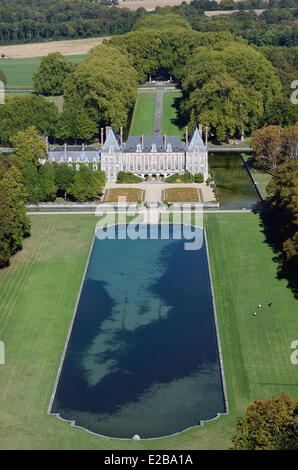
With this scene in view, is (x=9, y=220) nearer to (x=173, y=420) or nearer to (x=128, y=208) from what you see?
(x=128, y=208)

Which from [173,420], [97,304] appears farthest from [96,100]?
[173,420]

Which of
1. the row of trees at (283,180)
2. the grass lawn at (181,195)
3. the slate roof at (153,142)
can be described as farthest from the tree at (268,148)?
the grass lawn at (181,195)

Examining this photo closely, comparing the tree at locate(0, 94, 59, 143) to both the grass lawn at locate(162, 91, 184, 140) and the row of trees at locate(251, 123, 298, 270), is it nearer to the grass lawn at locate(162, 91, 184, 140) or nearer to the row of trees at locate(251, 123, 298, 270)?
the grass lawn at locate(162, 91, 184, 140)

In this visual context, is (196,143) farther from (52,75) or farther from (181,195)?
(52,75)

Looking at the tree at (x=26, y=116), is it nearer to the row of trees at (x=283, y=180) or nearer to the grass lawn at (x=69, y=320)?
the row of trees at (x=283, y=180)

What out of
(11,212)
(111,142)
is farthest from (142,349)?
(111,142)

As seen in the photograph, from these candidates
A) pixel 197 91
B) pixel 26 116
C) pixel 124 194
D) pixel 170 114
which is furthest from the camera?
pixel 170 114
